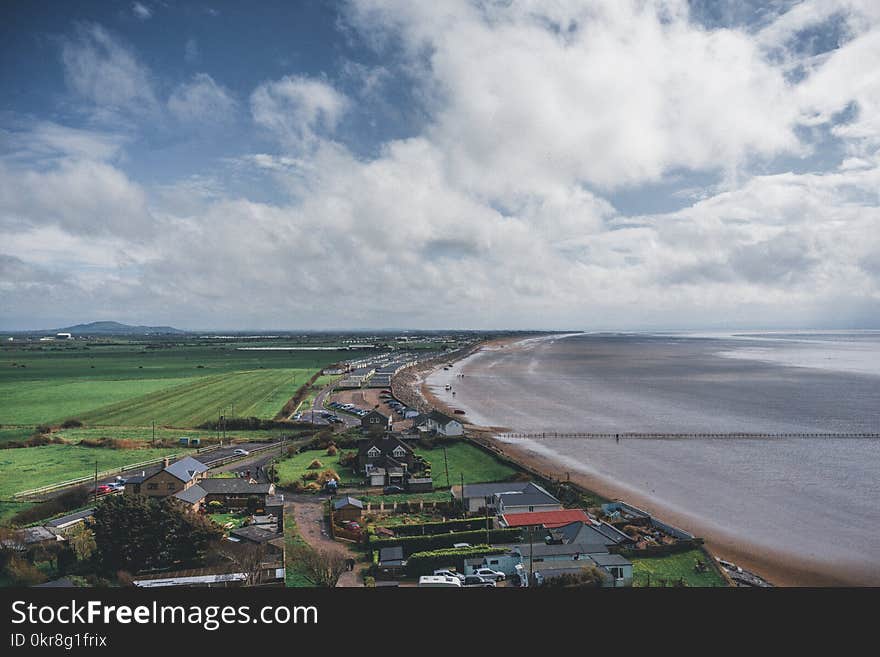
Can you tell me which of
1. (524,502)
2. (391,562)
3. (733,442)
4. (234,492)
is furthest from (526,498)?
(733,442)

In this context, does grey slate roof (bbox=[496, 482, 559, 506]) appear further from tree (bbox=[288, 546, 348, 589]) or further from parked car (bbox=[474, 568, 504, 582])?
tree (bbox=[288, 546, 348, 589])

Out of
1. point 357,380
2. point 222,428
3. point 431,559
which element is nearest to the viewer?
point 431,559

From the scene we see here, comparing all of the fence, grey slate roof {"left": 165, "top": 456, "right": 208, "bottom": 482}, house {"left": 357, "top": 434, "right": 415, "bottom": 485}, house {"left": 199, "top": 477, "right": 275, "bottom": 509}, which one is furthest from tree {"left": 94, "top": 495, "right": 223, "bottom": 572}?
the fence

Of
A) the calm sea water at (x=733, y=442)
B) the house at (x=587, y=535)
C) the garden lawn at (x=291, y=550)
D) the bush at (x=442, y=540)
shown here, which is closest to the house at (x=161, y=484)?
the garden lawn at (x=291, y=550)

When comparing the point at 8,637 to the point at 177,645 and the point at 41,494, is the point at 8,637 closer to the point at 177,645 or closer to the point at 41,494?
the point at 177,645

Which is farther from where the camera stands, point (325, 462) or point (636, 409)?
point (636, 409)

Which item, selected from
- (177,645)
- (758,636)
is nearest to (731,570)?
(758,636)
